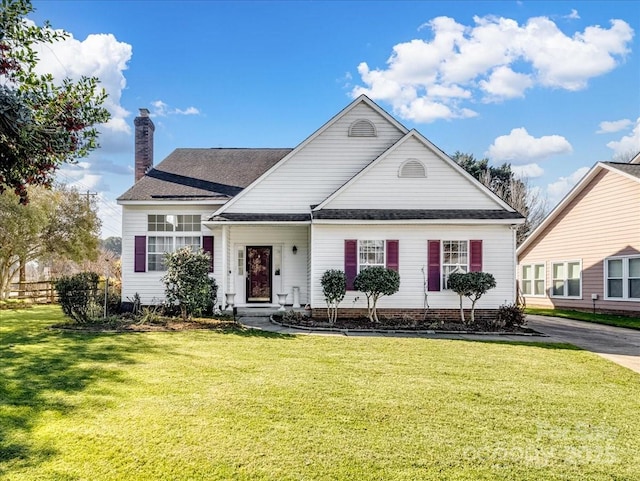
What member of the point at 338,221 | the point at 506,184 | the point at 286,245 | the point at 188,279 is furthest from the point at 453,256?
the point at 506,184

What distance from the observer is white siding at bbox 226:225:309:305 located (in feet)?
50.7

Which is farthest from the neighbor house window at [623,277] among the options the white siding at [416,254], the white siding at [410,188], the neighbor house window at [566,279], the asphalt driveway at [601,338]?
the white siding at [410,188]

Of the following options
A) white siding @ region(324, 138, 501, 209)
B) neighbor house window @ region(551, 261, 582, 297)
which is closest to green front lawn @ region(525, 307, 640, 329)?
neighbor house window @ region(551, 261, 582, 297)

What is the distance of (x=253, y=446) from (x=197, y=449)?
542mm

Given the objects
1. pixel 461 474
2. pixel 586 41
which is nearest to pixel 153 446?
pixel 461 474

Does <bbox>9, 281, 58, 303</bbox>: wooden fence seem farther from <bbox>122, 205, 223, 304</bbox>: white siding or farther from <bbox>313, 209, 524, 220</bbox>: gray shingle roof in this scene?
<bbox>313, 209, 524, 220</bbox>: gray shingle roof

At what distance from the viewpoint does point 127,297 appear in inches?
599

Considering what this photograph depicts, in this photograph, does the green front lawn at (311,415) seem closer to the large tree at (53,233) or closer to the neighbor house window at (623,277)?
the neighbor house window at (623,277)

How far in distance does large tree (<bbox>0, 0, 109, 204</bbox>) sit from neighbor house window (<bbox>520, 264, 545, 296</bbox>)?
70.6 feet

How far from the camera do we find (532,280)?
2191cm

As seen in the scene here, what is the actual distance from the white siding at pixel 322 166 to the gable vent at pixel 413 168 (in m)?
1.47

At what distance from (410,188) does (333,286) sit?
4.31m

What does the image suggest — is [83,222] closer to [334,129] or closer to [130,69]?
[130,69]

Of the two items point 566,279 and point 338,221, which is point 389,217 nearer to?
point 338,221
